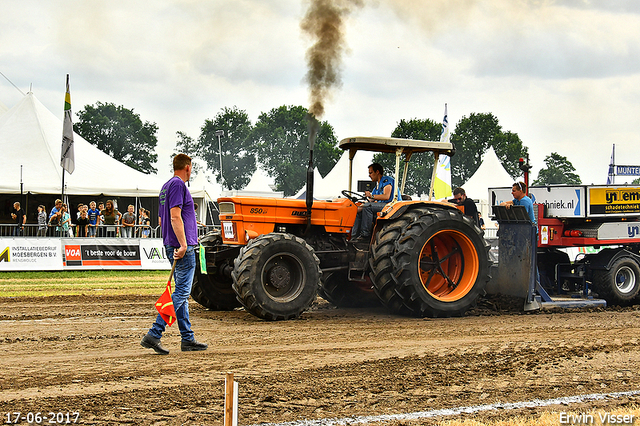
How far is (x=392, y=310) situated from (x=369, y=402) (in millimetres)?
4425

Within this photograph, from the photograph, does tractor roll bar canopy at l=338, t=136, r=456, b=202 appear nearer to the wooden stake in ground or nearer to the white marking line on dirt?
the white marking line on dirt

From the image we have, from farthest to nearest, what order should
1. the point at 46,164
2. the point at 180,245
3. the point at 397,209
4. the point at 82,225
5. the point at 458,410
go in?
the point at 46,164 → the point at 82,225 → the point at 397,209 → the point at 180,245 → the point at 458,410

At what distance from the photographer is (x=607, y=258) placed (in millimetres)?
10016

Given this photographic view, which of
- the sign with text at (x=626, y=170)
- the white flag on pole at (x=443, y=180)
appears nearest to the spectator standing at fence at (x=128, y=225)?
the white flag on pole at (x=443, y=180)

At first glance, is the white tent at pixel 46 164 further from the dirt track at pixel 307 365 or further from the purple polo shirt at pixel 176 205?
the purple polo shirt at pixel 176 205

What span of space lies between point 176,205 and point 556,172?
254 ft

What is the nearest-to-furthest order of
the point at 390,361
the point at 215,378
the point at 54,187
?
the point at 215,378 < the point at 390,361 < the point at 54,187

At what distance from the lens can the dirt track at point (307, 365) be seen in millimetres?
3969

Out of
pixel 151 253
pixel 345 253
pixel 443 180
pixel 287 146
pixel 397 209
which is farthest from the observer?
pixel 287 146

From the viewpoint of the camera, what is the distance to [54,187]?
821 inches

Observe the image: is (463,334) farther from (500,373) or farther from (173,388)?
(173,388)

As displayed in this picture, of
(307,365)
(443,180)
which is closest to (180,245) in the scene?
(307,365)

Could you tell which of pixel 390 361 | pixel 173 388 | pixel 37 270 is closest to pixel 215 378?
pixel 173 388

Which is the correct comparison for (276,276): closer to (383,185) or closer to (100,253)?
(383,185)
